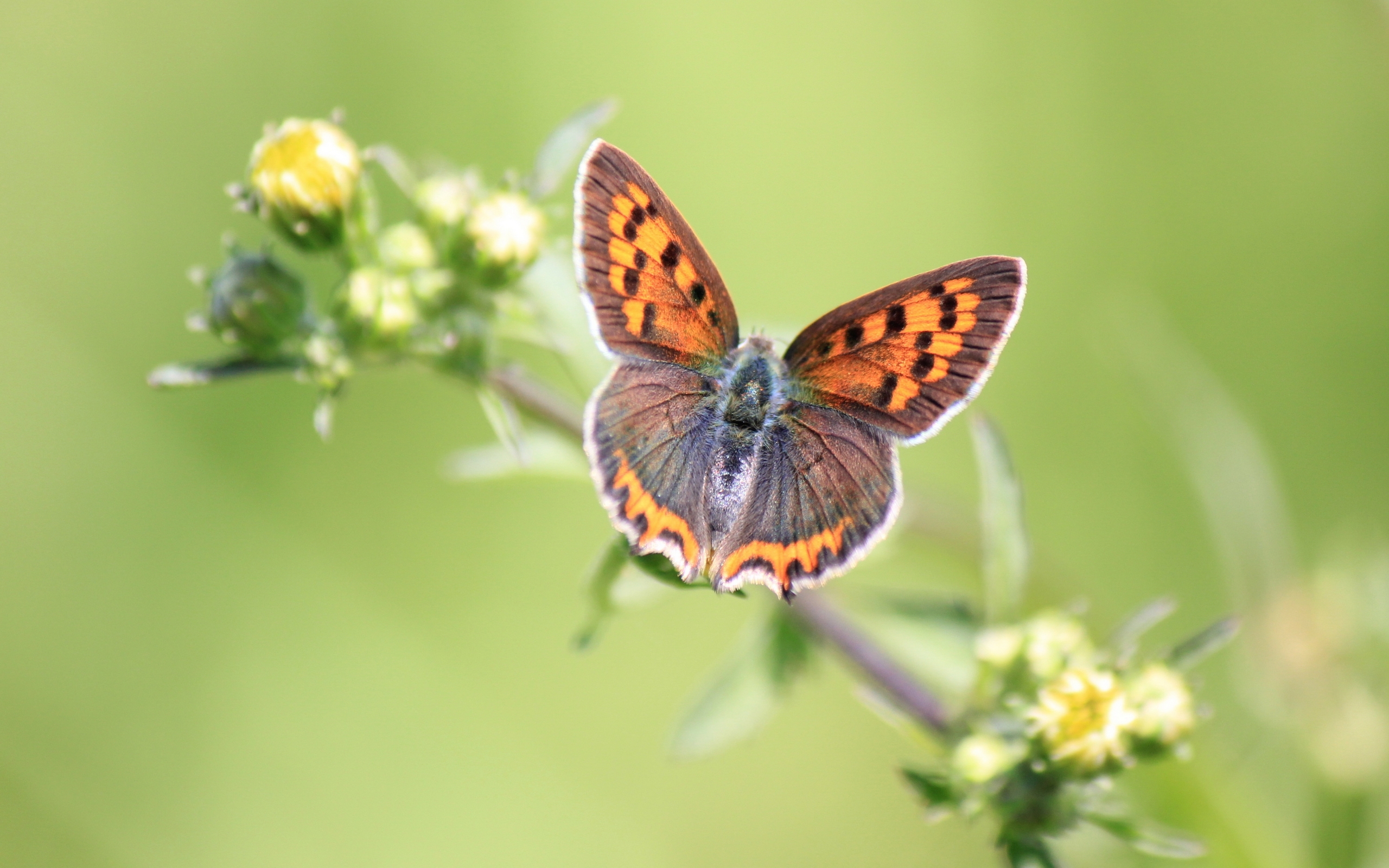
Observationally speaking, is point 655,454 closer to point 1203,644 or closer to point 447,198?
point 447,198

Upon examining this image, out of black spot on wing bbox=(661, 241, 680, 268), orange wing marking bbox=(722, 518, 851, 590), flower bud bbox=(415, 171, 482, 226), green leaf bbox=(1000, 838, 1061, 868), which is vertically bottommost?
green leaf bbox=(1000, 838, 1061, 868)

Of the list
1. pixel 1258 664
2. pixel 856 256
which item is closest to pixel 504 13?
pixel 856 256

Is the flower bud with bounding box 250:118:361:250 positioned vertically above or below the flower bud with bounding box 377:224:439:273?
above

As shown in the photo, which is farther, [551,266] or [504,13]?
[504,13]

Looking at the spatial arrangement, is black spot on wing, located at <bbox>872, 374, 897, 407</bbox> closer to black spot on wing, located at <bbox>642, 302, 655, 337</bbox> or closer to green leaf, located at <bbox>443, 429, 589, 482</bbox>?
black spot on wing, located at <bbox>642, 302, 655, 337</bbox>

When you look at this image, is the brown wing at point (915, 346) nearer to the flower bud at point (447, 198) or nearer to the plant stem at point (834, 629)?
the plant stem at point (834, 629)

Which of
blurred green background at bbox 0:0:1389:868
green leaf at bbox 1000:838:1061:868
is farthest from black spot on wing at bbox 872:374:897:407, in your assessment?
blurred green background at bbox 0:0:1389:868

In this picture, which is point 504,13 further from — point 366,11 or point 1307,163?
point 1307,163

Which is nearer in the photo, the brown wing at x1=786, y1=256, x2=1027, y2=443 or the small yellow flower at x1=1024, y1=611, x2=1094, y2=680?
the brown wing at x1=786, y1=256, x2=1027, y2=443
